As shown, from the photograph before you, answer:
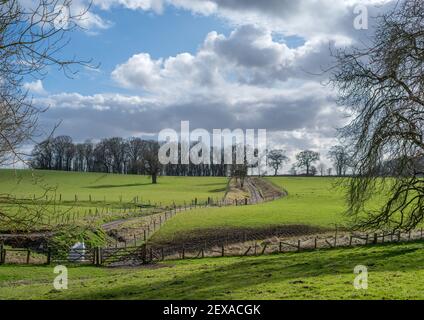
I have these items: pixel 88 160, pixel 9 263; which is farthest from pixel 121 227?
pixel 88 160

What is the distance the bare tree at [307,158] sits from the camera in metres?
179

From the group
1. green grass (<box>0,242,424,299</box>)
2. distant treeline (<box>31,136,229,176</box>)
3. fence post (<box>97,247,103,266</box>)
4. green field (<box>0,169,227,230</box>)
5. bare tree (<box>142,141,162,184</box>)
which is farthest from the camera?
distant treeline (<box>31,136,229,176</box>)

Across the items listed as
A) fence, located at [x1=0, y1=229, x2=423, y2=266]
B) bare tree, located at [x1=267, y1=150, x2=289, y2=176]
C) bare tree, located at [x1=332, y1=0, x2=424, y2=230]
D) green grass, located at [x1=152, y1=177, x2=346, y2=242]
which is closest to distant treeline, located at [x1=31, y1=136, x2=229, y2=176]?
bare tree, located at [x1=267, y1=150, x2=289, y2=176]

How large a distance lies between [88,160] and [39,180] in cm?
17571

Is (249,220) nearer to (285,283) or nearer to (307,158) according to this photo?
(285,283)

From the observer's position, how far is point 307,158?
591 feet

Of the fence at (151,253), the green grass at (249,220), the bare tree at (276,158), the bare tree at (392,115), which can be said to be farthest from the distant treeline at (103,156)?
the bare tree at (392,115)

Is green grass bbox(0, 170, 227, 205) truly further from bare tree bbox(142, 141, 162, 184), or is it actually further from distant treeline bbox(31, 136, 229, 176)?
distant treeline bbox(31, 136, 229, 176)

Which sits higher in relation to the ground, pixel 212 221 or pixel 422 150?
pixel 422 150

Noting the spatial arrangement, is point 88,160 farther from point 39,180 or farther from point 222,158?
point 39,180

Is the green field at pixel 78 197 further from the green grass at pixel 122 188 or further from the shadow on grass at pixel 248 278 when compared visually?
the shadow on grass at pixel 248 278

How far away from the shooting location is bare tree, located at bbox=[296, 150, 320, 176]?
179 m

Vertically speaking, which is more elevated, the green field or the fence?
the green field
